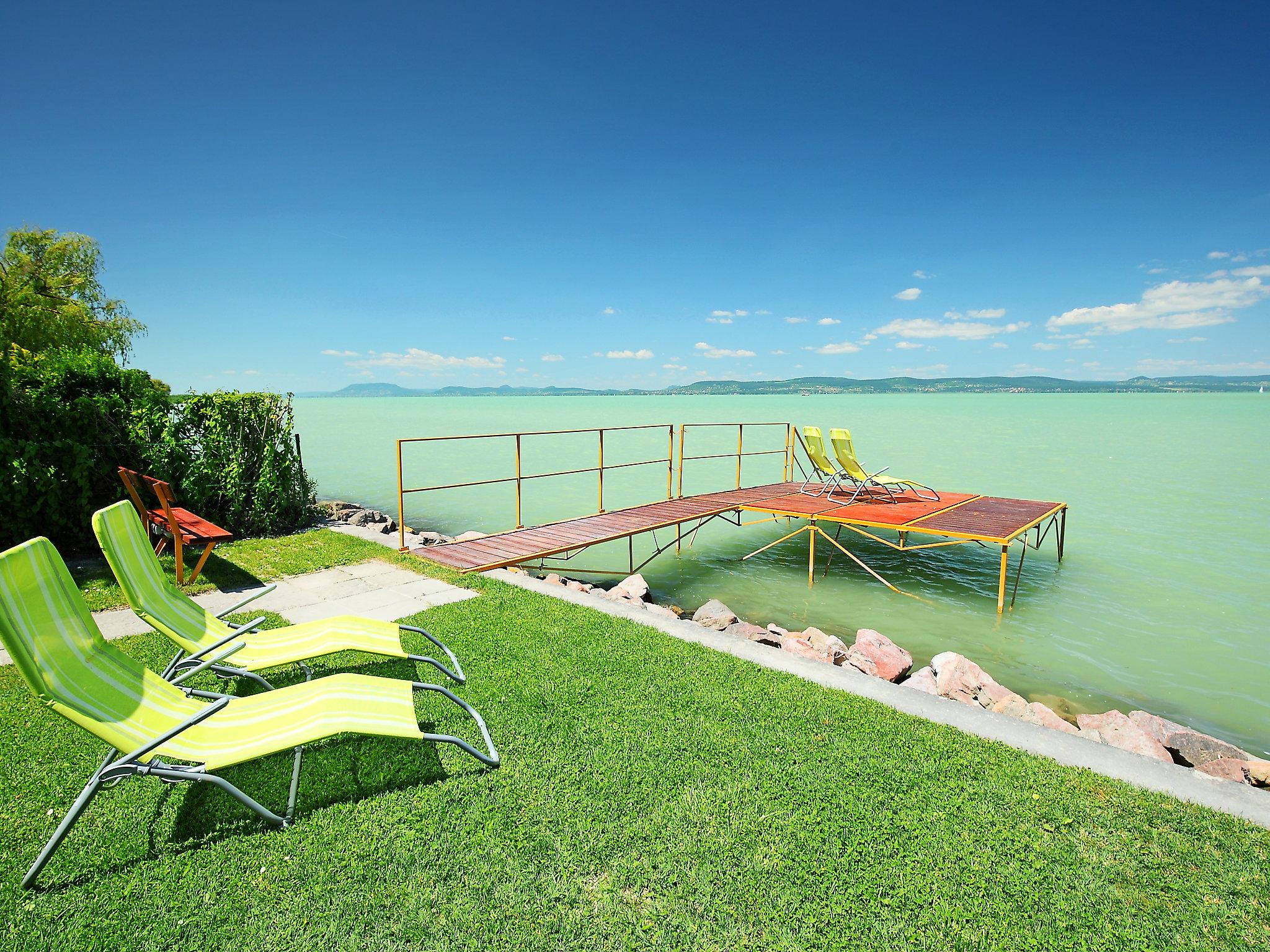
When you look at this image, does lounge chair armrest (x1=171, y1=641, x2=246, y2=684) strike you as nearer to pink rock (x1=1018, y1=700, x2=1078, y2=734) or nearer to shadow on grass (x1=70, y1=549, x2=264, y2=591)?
shadow on grass (x1=70, y1=549, x2=264, y2=591)

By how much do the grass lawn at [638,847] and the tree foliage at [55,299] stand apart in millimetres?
17811

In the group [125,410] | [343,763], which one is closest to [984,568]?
[343,763]

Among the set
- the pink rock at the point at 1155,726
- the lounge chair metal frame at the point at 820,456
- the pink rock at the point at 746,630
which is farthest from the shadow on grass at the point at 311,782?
the lounge chair metal frame at the point at 820,456

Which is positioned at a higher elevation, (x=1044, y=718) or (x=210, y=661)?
(x=210, y=661)

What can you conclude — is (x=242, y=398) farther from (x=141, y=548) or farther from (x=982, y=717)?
(x=982, y=717)

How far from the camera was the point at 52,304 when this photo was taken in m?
17.8

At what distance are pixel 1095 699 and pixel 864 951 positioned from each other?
563 cm

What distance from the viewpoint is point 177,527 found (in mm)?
5699

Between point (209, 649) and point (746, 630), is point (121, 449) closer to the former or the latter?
point (209, 649)

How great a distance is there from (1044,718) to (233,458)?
9288mm

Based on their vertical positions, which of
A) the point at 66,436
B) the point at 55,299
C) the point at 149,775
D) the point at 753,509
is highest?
the point at 55,299

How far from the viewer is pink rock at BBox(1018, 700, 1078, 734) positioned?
4758 millimetres

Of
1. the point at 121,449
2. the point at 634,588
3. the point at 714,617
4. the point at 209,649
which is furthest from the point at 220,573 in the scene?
the point at 714,617

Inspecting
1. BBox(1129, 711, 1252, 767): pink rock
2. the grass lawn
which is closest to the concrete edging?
the grass lawn
